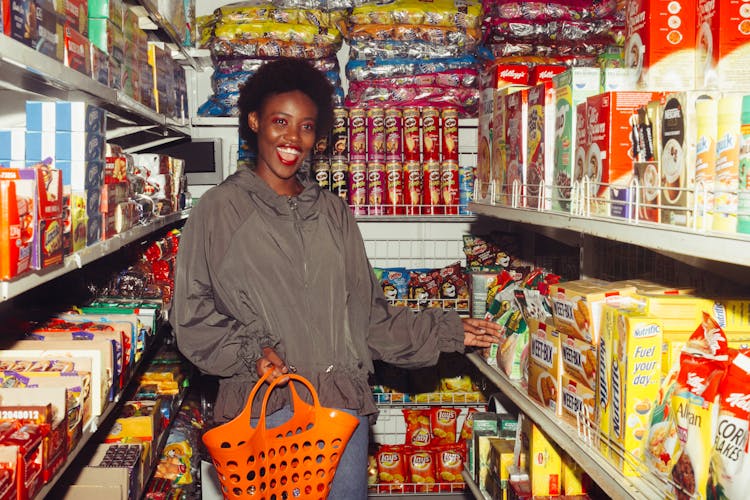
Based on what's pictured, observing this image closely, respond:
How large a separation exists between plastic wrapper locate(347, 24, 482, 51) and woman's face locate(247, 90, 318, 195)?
5.87 feet

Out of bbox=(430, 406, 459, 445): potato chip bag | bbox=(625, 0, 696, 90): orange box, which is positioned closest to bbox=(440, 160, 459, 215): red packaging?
bbox=(430, 406, 459, 445): potato chip bag

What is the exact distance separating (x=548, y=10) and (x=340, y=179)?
155 cm

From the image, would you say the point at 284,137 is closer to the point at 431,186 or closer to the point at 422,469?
the point at 431,186

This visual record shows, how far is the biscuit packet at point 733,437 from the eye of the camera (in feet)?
4.42

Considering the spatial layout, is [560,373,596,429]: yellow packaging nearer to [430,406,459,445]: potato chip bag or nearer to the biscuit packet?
the biscuit packet

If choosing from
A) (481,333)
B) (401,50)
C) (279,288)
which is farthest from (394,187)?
(279,288)

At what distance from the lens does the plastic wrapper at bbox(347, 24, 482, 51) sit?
177 inches

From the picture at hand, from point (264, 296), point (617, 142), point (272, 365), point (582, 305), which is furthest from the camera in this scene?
point (264, 296)

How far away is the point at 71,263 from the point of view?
1934mm

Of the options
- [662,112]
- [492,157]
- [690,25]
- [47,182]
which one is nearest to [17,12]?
[47,182]

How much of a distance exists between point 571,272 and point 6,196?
3.01 metres

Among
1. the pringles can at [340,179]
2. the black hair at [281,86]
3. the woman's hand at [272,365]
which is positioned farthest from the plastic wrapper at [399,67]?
the woman's hand at [272,365]

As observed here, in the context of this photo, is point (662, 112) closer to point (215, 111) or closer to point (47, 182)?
point (47, 182)

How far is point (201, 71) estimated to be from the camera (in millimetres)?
4895
